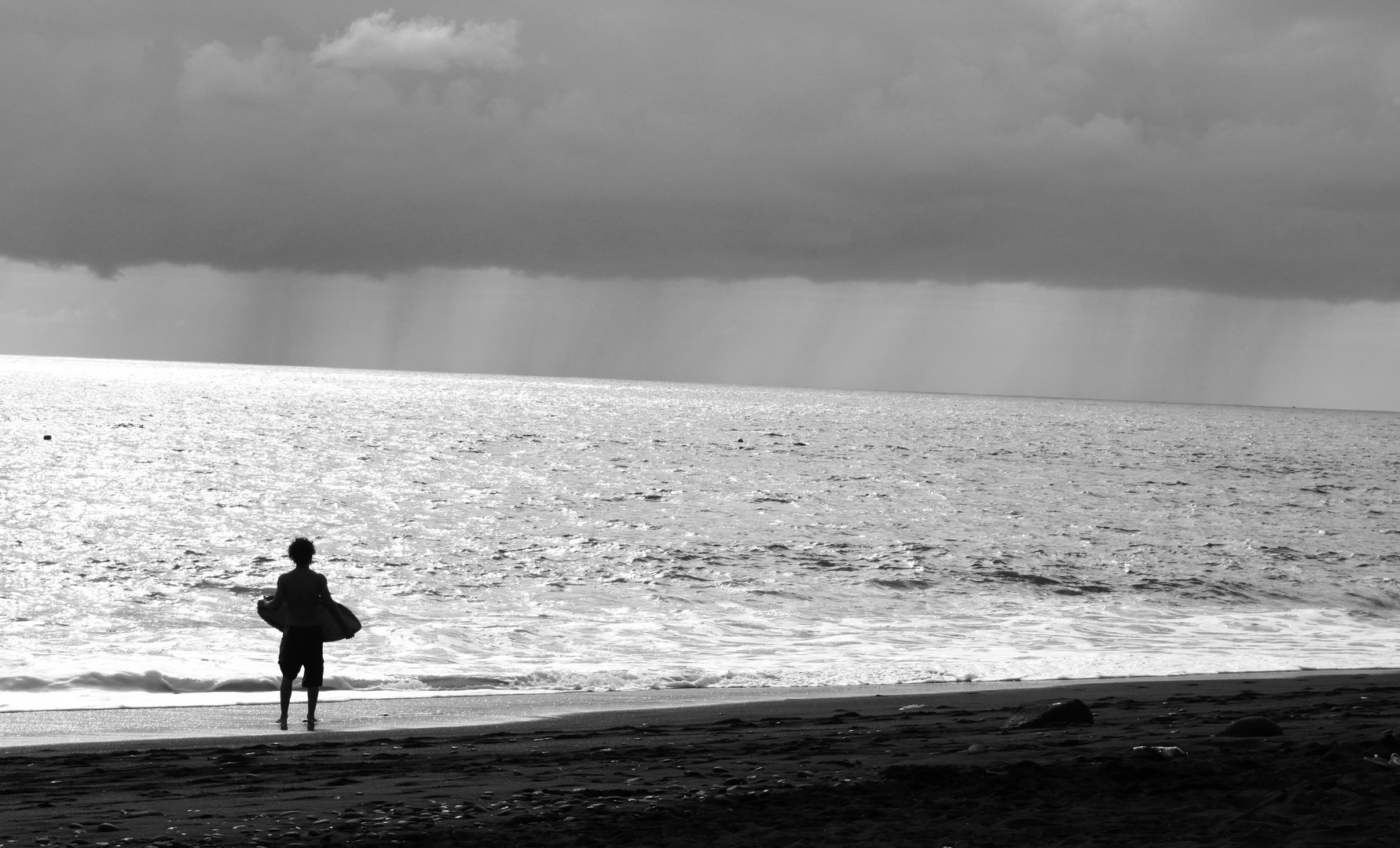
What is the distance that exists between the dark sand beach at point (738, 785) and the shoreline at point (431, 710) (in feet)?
1.45

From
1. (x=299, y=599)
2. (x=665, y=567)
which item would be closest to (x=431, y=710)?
(x=299, y=599)

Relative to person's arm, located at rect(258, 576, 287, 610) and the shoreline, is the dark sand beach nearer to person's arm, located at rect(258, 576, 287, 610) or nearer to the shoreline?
the shoreline

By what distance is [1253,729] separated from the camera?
10.3 metres

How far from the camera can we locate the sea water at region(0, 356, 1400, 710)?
1898 cm

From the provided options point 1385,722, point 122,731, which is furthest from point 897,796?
point 122,731

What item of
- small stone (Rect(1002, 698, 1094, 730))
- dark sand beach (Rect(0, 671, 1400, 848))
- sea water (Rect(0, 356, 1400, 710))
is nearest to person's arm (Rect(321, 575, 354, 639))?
dark sand beach (Rect(0, 671, 1400, 848))

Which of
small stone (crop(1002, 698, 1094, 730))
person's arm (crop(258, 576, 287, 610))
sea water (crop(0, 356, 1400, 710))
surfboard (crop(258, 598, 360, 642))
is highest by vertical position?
person's arm (crop(258, 576, 287, 610))

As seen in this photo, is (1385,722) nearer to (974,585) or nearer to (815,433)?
(974,585)

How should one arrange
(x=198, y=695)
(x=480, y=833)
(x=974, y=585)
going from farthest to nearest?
1. (x=974, y=585)
2. (x=198, y=695)
3. (x=480, y=833)

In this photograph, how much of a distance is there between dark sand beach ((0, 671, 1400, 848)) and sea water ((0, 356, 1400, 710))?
17.2 feet

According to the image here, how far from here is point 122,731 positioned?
489 inches

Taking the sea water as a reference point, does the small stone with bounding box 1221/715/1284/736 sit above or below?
above

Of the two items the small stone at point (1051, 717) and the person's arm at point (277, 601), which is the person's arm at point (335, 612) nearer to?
the person's arm at point (277, 601)

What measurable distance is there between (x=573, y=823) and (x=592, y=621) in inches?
665
